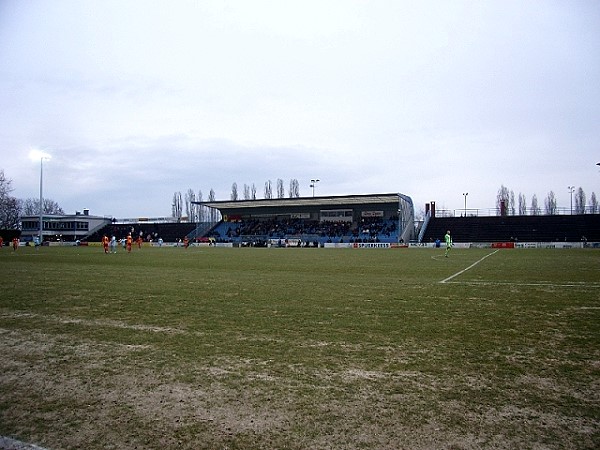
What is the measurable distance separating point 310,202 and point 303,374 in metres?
62.1

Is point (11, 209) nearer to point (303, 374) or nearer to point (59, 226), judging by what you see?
point (59, 226)

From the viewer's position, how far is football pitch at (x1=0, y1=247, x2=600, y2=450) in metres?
3.41

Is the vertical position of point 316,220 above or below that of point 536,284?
above

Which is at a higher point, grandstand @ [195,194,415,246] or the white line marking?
grandstand @ [195,194,415,246]

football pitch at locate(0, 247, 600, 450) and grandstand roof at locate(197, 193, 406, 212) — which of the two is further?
grandstand roof at locate(197, 193, 406, 212)

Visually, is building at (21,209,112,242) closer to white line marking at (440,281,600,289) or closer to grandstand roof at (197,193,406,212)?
grandstand roof at (197,193,406,212)

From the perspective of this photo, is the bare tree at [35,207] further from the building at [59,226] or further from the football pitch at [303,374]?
the football pitch at [303,374]

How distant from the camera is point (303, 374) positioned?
4.76m

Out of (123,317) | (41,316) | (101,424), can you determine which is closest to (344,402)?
(101,424)

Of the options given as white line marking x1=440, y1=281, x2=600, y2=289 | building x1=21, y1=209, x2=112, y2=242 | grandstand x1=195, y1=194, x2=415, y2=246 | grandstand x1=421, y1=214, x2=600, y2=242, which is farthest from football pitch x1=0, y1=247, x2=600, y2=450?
building x1=21, y1=209, x2=112, y2=242

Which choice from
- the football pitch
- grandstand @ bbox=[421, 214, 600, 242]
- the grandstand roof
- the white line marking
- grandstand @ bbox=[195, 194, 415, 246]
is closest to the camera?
the football pitch

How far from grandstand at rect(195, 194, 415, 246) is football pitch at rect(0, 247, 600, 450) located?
52.3 m

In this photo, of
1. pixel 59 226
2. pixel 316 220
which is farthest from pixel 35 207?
pixel 316 220

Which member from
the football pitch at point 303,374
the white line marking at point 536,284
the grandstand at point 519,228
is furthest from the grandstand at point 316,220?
the football pitch at point 303,374
